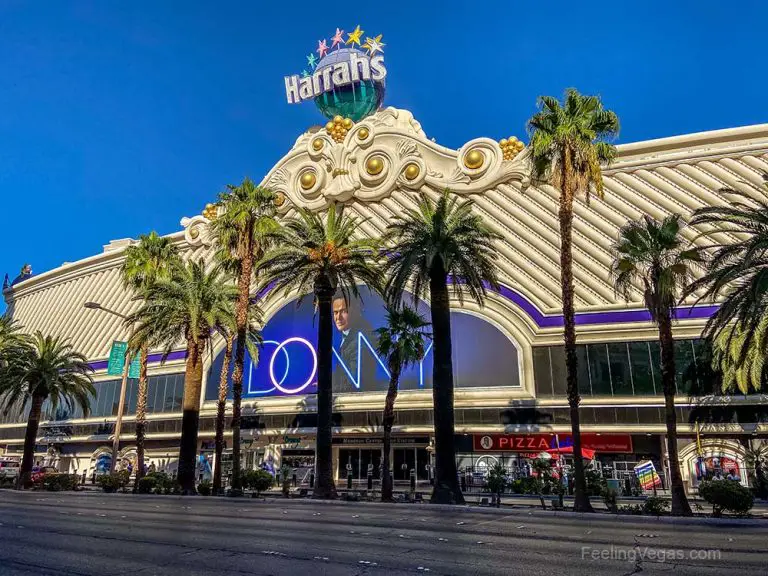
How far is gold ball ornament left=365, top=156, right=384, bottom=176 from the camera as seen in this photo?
52.2m

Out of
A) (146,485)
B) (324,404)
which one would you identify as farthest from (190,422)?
(324,404)

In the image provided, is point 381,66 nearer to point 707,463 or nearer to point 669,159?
point 669,159

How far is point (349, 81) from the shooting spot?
194ft

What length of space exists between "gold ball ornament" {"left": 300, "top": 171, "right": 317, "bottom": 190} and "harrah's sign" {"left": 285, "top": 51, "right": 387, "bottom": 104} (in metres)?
11.6

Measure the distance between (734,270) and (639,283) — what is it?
2204 centimetres

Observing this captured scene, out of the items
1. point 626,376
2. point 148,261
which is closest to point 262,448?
point 148,261

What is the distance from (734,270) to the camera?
1992cm

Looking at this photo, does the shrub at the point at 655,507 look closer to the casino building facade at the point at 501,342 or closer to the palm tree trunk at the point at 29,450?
the casino building facade at the point at 501,342

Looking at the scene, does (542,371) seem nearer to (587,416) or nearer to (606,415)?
(587,416)

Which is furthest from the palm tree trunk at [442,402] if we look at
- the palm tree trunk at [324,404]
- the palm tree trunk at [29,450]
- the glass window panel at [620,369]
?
the palm tree trunk at [29,450]

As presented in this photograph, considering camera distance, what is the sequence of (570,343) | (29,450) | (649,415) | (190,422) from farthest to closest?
(29,450) < (649,415) < (190,422) < (570,343)

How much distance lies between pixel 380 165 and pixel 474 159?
8.87 m

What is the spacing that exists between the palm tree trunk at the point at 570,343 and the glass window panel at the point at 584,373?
51.9 feet

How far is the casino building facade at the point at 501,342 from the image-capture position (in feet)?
128
